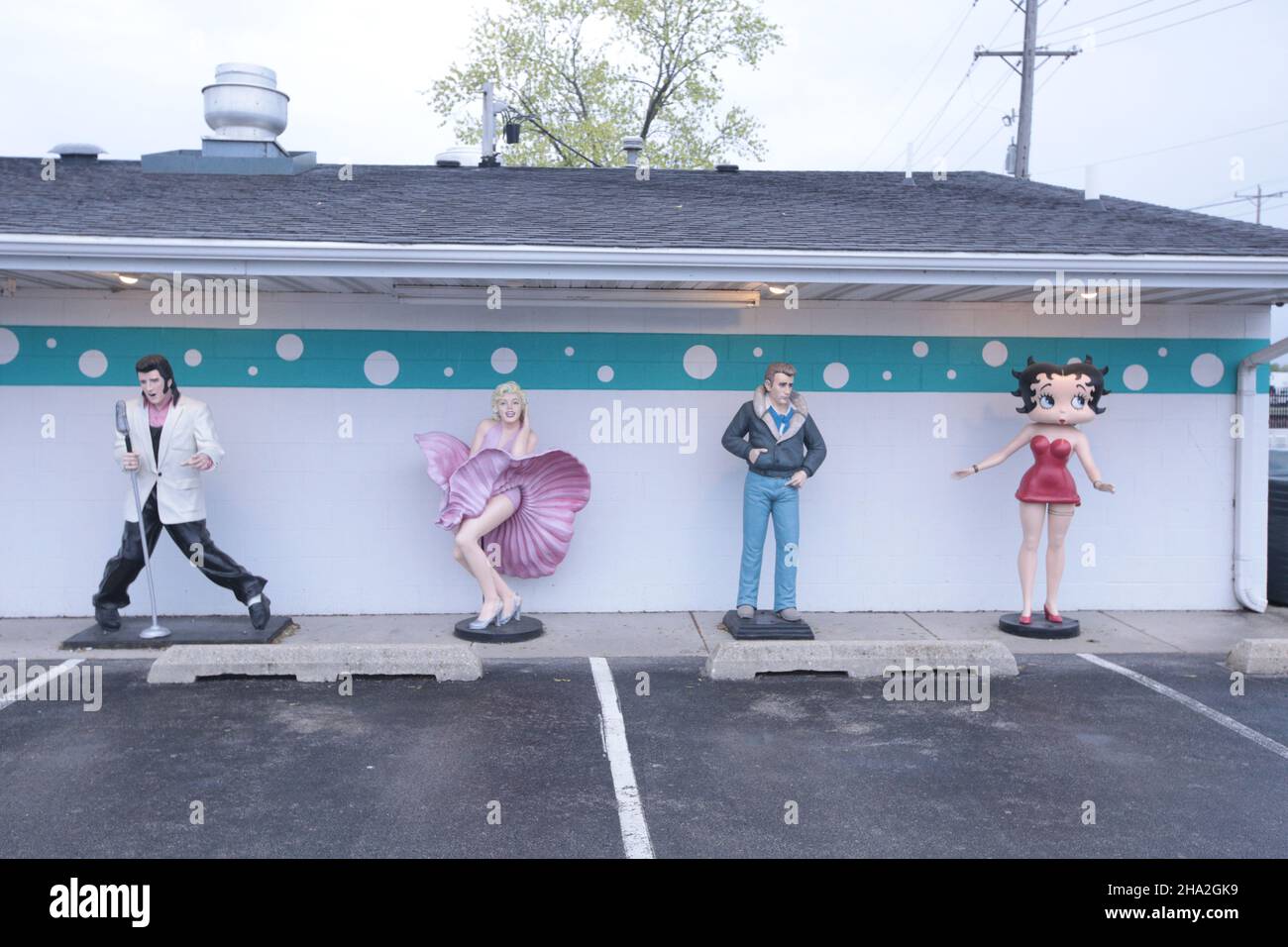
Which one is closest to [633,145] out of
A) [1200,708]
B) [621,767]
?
[1200,708]

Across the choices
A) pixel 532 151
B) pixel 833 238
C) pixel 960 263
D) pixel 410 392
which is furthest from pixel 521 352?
A: pixel 532 151

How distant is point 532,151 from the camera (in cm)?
3181

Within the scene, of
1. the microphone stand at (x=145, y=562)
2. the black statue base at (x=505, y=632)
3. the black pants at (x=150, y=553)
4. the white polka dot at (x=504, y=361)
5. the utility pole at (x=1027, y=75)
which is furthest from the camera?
the utility pole at (x=1027, y=75)

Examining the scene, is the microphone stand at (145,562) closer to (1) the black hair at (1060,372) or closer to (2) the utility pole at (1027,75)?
(1) the black hair at (1060,372)

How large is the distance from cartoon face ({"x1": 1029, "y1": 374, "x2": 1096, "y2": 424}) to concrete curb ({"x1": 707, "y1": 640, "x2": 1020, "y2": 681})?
1.93 meters

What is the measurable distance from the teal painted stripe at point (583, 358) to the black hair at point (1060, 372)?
0.67 meters

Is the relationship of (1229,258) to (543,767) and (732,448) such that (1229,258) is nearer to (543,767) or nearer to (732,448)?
(732,448)

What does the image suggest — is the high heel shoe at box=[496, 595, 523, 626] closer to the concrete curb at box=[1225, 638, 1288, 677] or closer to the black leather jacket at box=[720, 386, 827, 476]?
the black leather jacket at box=[720, 386, 827, 476]

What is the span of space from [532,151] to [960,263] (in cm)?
2618

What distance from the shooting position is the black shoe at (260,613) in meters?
7.74

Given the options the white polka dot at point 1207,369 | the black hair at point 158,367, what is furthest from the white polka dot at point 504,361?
the white polka dot at point 1207,369

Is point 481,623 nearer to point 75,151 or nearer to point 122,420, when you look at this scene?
point 122,420

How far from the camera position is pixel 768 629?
25.7ft
